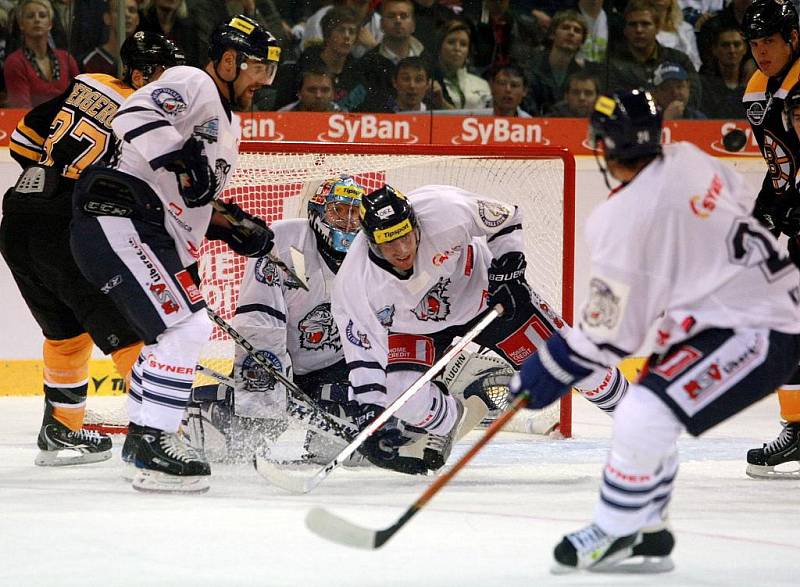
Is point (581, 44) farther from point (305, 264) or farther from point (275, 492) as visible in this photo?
point (275, 492)

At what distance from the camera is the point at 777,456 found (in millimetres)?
3842

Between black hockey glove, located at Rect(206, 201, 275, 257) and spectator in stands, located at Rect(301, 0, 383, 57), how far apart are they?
2.39 metres

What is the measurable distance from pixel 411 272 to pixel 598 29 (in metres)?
2.88

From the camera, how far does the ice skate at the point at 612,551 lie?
2.47 m

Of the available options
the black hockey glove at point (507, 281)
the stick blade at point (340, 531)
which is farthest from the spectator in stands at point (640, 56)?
the stick blade at point (340, 531)

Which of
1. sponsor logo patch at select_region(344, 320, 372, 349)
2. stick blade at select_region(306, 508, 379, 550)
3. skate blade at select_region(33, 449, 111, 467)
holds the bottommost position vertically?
skate blade at select_region(33, 449, 111, 467)

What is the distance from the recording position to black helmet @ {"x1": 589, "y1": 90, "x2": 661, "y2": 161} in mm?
2482

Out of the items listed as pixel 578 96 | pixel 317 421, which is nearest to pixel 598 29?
pixel 578 96

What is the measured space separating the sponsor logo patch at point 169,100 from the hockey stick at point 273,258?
0.91ft

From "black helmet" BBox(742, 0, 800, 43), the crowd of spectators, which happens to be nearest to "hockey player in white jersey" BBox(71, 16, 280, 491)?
"black helmet" BBox(742, 0, 800, 43)

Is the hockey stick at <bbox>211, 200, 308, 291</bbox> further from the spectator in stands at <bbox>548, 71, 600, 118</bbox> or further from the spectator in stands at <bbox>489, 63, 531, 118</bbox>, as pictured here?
the spectator in stands at <bbox>548, 71, 600, 118</bbox>

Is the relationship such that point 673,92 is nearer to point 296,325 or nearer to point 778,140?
point 778,140

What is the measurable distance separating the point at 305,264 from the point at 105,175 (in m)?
1.06

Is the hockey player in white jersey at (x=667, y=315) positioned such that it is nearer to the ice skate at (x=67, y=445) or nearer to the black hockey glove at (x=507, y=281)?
the black hockey glove at (x=507, y=281)
